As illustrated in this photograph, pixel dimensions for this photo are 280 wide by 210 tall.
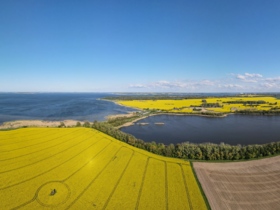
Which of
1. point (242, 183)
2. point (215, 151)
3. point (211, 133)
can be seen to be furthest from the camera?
point (211, 133)

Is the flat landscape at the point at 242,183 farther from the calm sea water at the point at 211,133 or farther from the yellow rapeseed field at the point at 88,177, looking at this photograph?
the calm sea water at the point at 211,133

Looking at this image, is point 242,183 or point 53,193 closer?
point 53,193

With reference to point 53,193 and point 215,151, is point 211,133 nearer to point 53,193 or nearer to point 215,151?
point 215,151

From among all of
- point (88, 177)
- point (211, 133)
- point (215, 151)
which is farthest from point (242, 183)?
point (211, 133)

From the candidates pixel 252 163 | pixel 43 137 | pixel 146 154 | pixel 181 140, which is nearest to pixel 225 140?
pixel 181 140

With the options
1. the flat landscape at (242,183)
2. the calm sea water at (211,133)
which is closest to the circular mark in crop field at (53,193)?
the flat landscape at (242,183)

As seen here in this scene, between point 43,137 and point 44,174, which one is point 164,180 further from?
point 43,137

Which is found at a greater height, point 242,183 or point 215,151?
point 215,151
